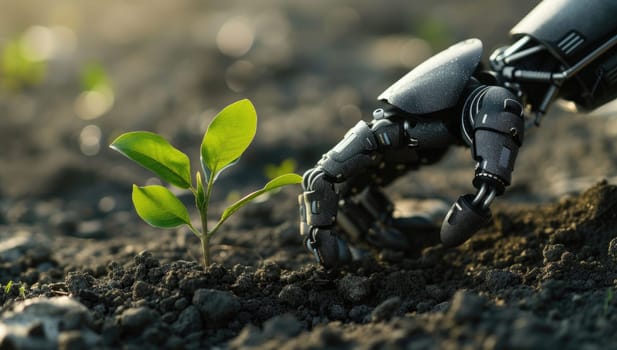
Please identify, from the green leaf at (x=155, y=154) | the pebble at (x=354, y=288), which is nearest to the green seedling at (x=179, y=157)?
the green leaf at (x=155, y=154)

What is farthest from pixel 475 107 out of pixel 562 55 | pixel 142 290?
pixel 142 290

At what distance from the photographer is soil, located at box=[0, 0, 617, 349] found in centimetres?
205

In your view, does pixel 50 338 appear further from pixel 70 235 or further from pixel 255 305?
pixel 70 235

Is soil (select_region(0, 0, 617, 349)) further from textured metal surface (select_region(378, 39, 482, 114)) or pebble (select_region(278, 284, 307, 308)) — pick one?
textured metal surface (select_region(378, 39, 482, 114))

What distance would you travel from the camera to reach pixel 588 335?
1873 millimetres

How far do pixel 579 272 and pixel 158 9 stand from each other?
24.1ft

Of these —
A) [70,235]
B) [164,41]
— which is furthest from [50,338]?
[164,41]

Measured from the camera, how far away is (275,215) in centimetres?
370

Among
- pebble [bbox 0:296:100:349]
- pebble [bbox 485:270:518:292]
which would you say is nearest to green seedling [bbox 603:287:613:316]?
pebble [bbox 485:270:518:292]

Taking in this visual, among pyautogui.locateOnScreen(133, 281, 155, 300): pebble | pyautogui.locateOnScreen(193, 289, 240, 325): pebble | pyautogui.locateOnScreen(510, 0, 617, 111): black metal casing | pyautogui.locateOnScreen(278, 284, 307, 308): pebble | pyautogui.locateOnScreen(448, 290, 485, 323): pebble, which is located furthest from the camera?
pyautogui.locateOnScreen(510, 0, 617, 111): black metal casing

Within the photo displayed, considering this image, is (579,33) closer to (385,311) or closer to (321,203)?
(321,203)

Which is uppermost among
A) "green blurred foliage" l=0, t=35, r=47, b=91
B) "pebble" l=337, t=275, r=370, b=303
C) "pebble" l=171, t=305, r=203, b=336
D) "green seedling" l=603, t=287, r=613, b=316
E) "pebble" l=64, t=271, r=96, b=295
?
"green blurred foliage" l=0, t=35, r=47, b=91

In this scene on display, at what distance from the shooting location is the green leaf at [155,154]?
2340 mm

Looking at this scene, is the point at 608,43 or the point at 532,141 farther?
the point at 532,141
